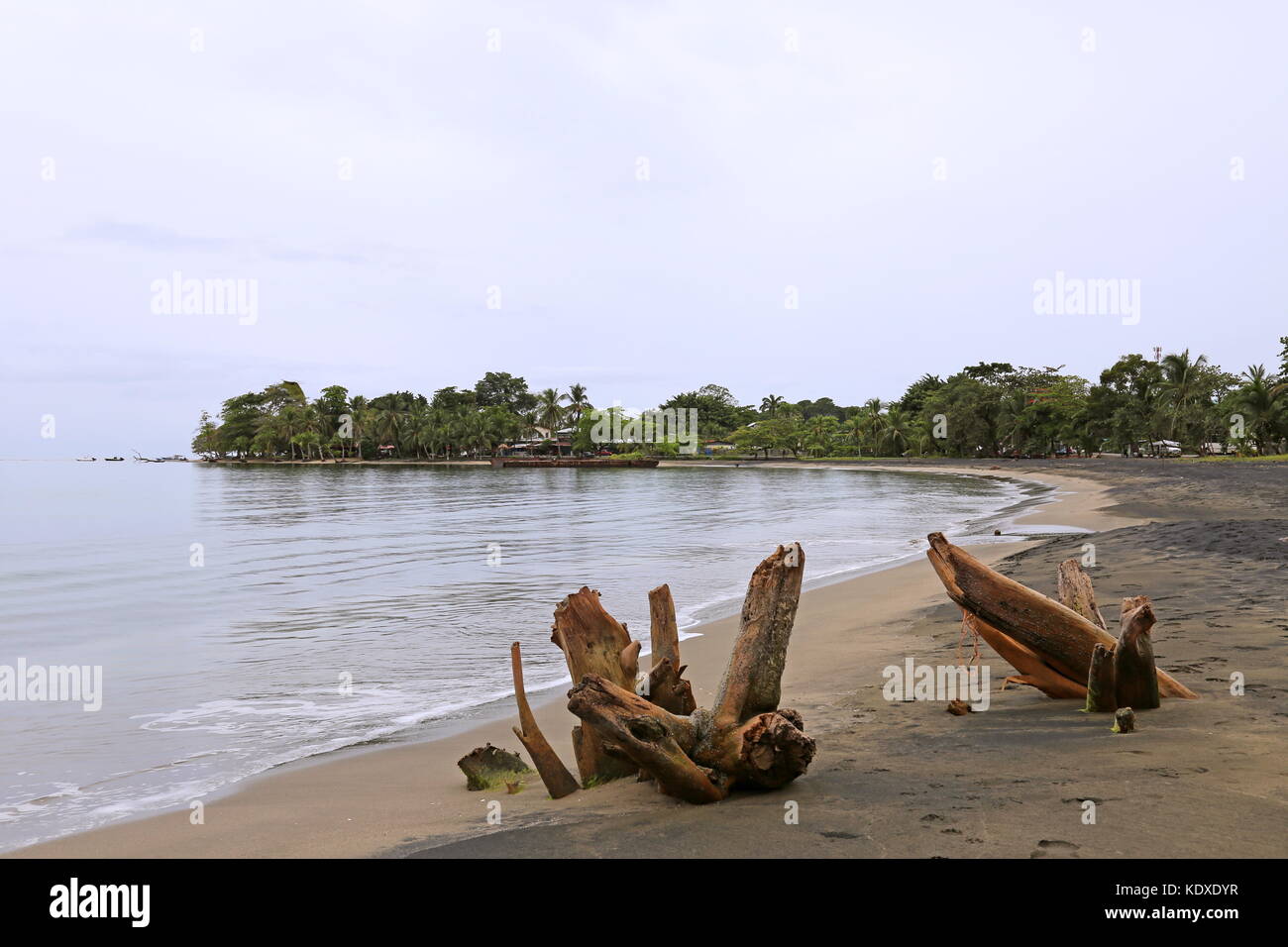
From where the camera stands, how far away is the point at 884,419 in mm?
123750

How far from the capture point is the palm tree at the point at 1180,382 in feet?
259

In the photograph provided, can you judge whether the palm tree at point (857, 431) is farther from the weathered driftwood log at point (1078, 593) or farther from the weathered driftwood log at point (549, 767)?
the weathered driftwood log at point (549, 767)

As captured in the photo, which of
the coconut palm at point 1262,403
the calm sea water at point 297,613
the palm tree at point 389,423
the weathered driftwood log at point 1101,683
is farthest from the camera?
the palm tree at point 389,423

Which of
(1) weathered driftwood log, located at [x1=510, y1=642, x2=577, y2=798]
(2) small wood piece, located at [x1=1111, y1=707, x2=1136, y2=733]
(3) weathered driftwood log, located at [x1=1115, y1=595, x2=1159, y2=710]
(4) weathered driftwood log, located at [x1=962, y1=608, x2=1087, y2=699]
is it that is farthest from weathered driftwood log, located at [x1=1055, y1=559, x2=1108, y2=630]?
(1) weathered driftwood log, located at [x1=510, y1=642, x2=577, y2=798]

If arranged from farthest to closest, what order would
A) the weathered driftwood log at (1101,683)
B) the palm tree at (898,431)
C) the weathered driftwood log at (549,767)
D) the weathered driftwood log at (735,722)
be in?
the palm tree at (898,431), the weathered driftwood log at (1101,683), the weathered driftwood log at (549,767), the weathered driftwood log at (735,722)

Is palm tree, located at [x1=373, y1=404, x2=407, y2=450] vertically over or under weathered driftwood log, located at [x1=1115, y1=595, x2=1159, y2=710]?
over

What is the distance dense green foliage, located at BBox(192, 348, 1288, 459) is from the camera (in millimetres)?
78500

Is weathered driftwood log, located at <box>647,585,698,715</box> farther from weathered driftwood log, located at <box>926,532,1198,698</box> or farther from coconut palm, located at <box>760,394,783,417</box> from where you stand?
coconut palm, located at <box>760,394,783,417</box>

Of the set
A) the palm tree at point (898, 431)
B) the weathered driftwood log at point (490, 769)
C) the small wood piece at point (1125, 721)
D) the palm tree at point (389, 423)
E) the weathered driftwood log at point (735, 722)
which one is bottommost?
the weathered driftwood log at point (490, 769)

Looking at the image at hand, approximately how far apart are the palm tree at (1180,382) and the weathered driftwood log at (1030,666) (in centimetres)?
8636

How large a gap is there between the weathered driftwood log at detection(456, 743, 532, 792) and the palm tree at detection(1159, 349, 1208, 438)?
291 feet

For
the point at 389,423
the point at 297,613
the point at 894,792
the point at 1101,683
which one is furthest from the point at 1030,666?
the point at 389,423

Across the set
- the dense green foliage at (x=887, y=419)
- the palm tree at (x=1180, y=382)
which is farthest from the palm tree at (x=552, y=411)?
the palm tree at (x=1180, y=382)

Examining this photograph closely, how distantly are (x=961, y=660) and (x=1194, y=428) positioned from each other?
83.9 metres
